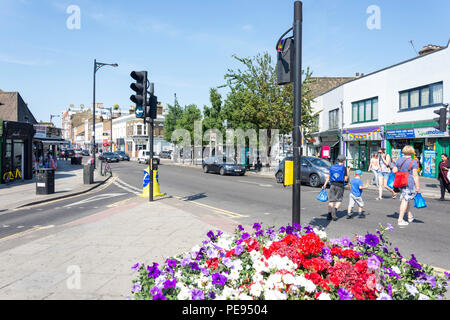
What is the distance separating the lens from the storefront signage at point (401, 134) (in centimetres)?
2122

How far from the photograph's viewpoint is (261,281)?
9.63ft

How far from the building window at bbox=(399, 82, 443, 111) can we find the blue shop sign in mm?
1577

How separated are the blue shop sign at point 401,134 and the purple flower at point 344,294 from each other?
21.6m

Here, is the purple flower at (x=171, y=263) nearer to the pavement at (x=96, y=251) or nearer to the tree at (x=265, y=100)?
the pavement at (x=96, y=251)

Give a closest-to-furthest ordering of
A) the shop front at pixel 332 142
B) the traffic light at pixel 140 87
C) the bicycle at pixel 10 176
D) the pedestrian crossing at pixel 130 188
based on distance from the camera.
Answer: the traffic light at pixel 140 87 < the pedestrian crossing at pixel 130 188 < the bicycle at pixel 10 176 < the shop front at pixel 332 142

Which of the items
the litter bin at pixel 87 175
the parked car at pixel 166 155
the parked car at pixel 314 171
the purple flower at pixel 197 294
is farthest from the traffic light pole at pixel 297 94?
the parked car at pixel 166 155

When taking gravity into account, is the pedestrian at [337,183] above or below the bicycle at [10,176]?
above

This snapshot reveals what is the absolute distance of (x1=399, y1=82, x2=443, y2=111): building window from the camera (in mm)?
19725

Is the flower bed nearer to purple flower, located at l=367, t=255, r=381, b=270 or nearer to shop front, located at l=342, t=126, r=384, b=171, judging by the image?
purple flower, located at l=367, t=255, r=381, b=270

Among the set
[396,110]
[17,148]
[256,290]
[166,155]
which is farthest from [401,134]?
[166,155]

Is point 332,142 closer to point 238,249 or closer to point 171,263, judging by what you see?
point 238,249

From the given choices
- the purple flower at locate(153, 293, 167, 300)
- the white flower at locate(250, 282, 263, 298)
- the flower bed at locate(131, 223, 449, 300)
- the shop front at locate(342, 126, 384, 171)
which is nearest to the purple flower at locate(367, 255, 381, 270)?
the flower bed at locate(131, 223, 449, 300)

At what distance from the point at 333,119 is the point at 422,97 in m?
11.1
